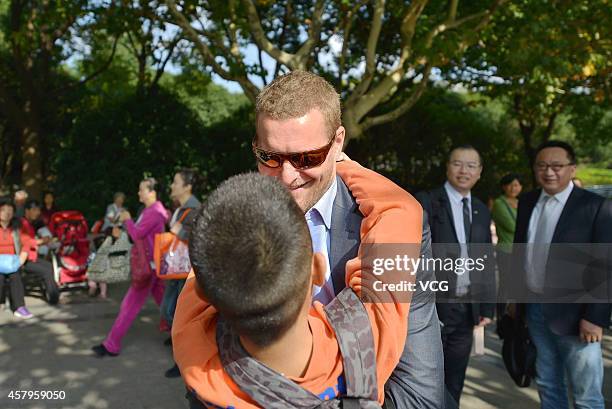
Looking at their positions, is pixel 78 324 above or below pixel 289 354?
below

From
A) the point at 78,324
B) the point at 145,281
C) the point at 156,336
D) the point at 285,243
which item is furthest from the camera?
the point at 78,324

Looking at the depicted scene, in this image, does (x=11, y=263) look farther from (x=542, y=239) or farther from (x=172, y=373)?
(x=542, y=239)

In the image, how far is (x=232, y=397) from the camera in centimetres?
113

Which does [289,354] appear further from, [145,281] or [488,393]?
[145,281]

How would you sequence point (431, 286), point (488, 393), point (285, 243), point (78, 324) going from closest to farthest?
point (285, 243) → point (431, 286) → point (488, 393) → point (78, 324)

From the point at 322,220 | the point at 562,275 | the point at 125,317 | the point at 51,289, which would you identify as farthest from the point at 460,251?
the point at 51,289

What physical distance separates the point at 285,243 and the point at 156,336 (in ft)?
19.4

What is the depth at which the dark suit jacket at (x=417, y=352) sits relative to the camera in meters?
1.27

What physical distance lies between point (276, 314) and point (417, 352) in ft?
1.31

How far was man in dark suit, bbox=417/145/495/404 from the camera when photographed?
3.72 meters

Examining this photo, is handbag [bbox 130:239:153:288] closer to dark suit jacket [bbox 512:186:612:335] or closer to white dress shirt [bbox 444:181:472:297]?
white dress shirt [bbox 444:181:472:297]

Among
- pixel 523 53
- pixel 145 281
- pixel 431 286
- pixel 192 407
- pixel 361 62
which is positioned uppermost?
pixel 361 62

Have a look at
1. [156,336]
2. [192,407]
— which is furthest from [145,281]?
[192,407]

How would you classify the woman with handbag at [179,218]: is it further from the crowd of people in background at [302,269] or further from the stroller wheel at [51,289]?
the crowd of people in background at [302,269]
